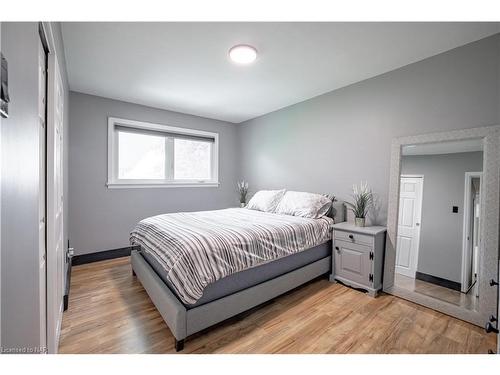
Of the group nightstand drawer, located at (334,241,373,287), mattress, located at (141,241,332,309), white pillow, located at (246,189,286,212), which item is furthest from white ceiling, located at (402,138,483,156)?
white pillow, located at (246,189,286,212)

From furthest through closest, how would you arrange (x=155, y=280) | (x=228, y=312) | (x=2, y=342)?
(x=155, y=280), (x=228, y=312), (x=2, y=342)

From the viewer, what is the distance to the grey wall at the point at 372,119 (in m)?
1.96

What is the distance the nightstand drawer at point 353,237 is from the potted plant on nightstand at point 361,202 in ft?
0.68

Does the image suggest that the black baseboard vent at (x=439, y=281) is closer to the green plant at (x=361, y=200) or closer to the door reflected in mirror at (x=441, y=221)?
the door reflected in mirror at (x=441, y=221)

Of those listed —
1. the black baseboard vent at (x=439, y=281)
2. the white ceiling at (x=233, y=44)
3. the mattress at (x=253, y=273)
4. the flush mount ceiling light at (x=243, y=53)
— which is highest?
the white ceiling at (x=233, y=44)

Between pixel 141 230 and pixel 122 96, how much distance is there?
2.12m

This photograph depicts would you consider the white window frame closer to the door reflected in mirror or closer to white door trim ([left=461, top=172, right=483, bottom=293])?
the door reflected in mirror

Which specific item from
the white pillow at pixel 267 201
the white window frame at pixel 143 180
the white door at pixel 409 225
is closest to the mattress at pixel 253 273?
the white door at pixel 409 225

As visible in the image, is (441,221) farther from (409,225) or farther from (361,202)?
(361,202)

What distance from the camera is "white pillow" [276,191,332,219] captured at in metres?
2.82

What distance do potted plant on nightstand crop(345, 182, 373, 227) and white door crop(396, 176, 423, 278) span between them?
0.35 metres
